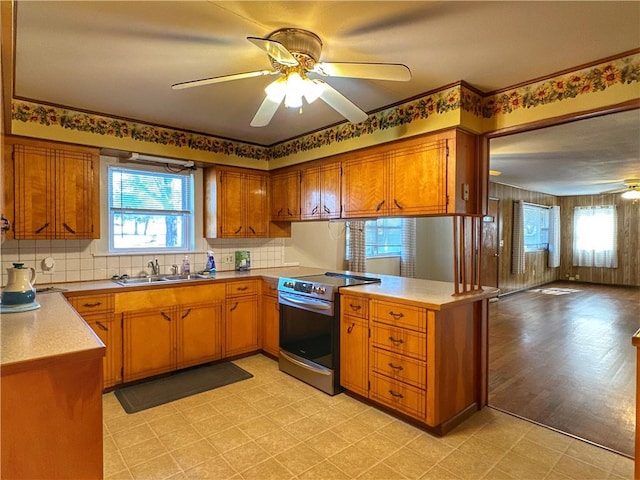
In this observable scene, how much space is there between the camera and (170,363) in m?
3.32

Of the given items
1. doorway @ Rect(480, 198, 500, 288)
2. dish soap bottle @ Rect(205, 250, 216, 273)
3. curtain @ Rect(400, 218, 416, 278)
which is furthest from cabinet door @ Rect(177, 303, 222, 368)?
doorway @ Rect(480, 198, 500, 288)

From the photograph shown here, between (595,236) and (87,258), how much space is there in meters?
11.1

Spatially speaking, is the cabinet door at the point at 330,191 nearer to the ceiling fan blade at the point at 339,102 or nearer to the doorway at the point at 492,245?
the ceiling fan blade at the point at 339,102

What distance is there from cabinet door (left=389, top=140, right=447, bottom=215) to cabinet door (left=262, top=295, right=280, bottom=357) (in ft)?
5.24

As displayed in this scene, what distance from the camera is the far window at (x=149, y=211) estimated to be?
358 centimetres

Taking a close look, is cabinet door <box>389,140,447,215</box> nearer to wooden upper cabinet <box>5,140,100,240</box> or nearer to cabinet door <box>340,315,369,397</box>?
cabinet door <box>340,315,369,397</box>

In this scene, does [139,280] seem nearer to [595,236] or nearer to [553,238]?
[553,238]

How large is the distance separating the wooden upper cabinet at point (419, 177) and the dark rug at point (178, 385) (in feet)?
6.30

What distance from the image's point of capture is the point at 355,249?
16.4ft

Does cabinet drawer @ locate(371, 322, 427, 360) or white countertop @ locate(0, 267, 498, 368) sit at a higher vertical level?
white countertop @ locate(0, 267, 498, 368)

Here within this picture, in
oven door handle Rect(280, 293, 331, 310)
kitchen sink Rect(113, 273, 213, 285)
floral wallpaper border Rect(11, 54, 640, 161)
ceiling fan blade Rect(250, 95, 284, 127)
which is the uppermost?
floral wallpaper border Rect(11, 54, 640, 161)

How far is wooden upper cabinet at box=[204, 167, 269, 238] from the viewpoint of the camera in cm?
396

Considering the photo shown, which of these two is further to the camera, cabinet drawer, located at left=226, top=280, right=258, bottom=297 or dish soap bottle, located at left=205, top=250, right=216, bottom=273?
dish soap bottle, located at left=205, top=250, right=216, bottom=273

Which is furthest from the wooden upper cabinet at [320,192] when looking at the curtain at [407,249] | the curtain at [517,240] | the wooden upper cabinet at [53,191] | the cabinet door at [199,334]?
the curtain at [517,240]
